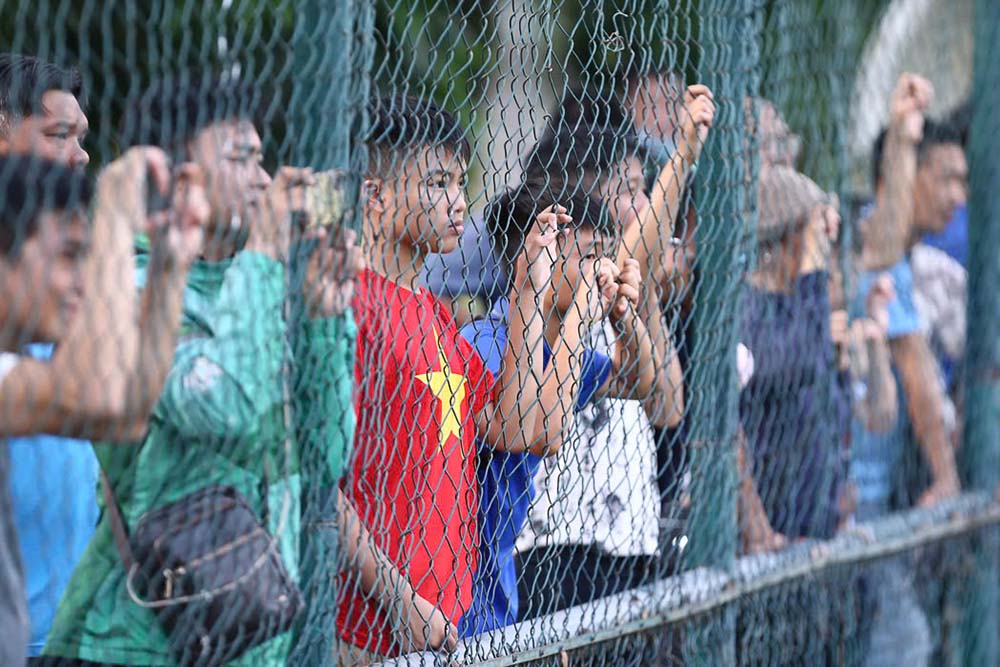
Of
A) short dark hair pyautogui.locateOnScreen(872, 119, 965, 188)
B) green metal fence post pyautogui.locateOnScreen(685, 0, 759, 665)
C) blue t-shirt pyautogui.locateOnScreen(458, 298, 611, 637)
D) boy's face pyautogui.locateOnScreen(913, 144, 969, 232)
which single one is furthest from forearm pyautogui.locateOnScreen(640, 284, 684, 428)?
boy's face pyautogui.locateOnScreen(913, 144, 969, 232)

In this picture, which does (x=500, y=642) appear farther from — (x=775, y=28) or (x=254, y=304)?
(x=775, y=28)

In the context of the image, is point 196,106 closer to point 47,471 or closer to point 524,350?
point 47,471

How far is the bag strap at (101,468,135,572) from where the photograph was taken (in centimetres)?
201

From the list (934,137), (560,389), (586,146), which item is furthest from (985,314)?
(560,389)

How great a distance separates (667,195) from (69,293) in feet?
5.10

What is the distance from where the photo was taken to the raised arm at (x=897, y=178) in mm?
4223

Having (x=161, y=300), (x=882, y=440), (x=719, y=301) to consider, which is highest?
(x=161, y=300)

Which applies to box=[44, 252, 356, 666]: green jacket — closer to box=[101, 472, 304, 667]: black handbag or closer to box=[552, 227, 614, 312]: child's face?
box=[101, 472, 304, 667]: black handbag

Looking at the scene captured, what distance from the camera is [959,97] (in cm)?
516

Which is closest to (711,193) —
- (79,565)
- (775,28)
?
(775,28)

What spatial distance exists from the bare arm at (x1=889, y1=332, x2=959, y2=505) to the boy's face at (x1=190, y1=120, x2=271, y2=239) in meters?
2.82

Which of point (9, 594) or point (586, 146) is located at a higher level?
point (586, 146)

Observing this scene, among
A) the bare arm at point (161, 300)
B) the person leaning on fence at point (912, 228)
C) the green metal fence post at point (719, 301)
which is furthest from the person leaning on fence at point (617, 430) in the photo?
the person leaning on fence at point (912, 228)

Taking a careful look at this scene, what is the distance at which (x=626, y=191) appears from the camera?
2889 mm
